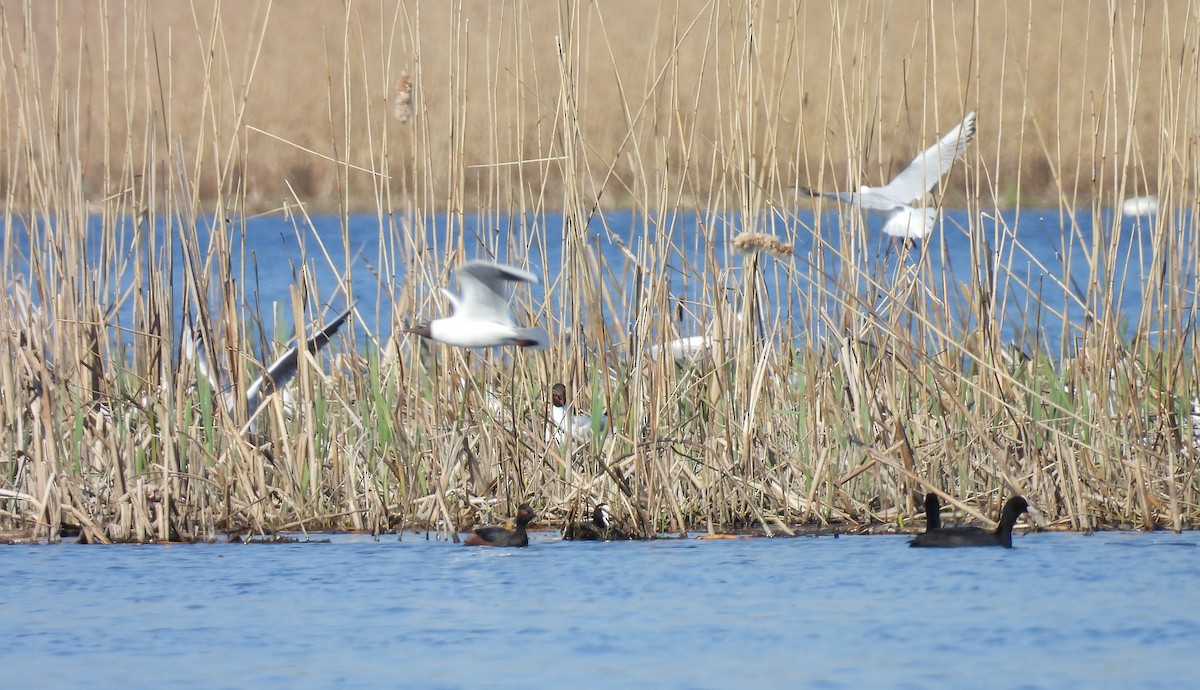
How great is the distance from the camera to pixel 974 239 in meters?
5.96

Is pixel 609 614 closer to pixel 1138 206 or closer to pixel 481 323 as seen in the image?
pixel 481 323

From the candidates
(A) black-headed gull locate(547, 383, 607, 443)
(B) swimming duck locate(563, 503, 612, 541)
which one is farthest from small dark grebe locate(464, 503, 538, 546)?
(A) black-headed gull locate(547, 383, 607, 443)

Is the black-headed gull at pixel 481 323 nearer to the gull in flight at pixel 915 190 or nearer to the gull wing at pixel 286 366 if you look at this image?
the gull wing at pixel 286 366

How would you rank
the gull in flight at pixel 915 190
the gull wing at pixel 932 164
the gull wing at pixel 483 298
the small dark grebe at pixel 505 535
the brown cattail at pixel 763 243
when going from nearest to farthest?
the brown cattail at pixel 763 243, the small dark grebe at pixel 505 535, the gull wing at pixel 483 298, the gull in flight at pixel 915 190, the gull wing at pixel 932 164

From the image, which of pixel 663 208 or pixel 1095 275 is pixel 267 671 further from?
pixel 1095 275

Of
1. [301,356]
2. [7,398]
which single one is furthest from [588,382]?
[7,398]

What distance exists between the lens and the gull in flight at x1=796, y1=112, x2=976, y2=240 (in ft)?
20.2

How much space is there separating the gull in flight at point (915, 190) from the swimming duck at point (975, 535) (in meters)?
0.96

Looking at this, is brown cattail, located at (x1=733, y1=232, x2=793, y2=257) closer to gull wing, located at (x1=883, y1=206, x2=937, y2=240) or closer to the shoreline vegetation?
the shoreline vegetation

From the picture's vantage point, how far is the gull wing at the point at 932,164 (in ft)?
20.8

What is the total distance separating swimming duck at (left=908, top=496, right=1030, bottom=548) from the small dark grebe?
1.26 metres

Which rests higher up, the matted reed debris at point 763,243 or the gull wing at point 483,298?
the gull wing at point 483,298

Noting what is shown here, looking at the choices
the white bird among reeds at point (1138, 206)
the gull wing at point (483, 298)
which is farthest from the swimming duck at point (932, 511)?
the gull wing at point (483, 298)

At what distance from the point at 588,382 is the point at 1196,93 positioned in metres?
2.28
